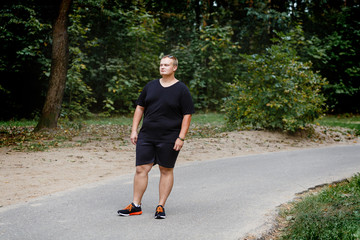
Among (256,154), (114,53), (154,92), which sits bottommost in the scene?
(256,154)

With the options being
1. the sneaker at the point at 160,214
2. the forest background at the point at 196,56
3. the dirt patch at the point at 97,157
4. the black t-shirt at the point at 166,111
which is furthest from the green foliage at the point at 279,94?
the sneaker at the point at 160,214

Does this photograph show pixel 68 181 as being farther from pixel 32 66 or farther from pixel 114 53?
pixel 114 53

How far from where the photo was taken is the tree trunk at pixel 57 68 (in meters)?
13.3

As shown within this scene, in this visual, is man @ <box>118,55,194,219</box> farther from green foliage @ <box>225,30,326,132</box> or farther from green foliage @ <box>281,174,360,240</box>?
green foliage @ <box>225,30,326,132</box>

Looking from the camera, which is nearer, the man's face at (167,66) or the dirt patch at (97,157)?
the man's face at (167,66)

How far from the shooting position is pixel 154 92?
4.86 metres

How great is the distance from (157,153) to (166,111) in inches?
20.6

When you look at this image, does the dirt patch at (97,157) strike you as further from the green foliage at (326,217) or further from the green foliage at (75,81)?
the green foliage at (75,81)

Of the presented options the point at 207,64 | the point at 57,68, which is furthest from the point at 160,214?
the point at 207,64

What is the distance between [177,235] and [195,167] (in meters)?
4.24

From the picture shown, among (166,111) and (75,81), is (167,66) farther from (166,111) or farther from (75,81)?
(75,81)

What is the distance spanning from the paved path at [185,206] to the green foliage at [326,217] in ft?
1.22

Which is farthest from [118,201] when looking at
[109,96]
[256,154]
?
[109,96]

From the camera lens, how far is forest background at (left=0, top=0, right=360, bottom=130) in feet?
44.5
